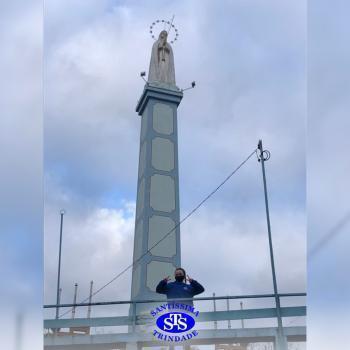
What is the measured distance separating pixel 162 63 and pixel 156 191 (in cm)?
535

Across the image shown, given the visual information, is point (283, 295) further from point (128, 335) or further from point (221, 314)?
point (128, 335)

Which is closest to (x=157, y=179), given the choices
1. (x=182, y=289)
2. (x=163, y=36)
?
(x=163, y=36)

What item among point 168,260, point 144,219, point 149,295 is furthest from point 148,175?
point 149,295

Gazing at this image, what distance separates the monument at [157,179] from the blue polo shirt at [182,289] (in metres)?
8.71

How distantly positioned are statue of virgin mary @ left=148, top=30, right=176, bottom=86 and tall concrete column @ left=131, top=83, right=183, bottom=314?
505mm

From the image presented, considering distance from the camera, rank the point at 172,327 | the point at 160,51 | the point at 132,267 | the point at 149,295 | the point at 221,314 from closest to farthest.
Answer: the point at 172,327 → the point at 221,314 → the point at 149,295 → the point at 132,267 → the point at 160,51

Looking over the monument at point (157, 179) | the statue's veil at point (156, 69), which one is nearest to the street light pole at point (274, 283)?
the monument at point (157, 179)

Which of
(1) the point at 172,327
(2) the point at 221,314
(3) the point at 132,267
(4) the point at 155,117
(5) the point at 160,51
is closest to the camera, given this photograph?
(1) the point at 172,327

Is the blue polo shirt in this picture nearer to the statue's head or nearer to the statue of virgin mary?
the statue of virgin mary

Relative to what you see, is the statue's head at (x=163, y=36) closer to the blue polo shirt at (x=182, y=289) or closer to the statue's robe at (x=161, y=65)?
the statue's robe at (x=161, y=65)

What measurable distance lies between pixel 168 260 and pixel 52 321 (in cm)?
972

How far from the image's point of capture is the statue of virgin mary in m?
19.8

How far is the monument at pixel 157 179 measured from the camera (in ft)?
53.7

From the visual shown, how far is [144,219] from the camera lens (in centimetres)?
1698
